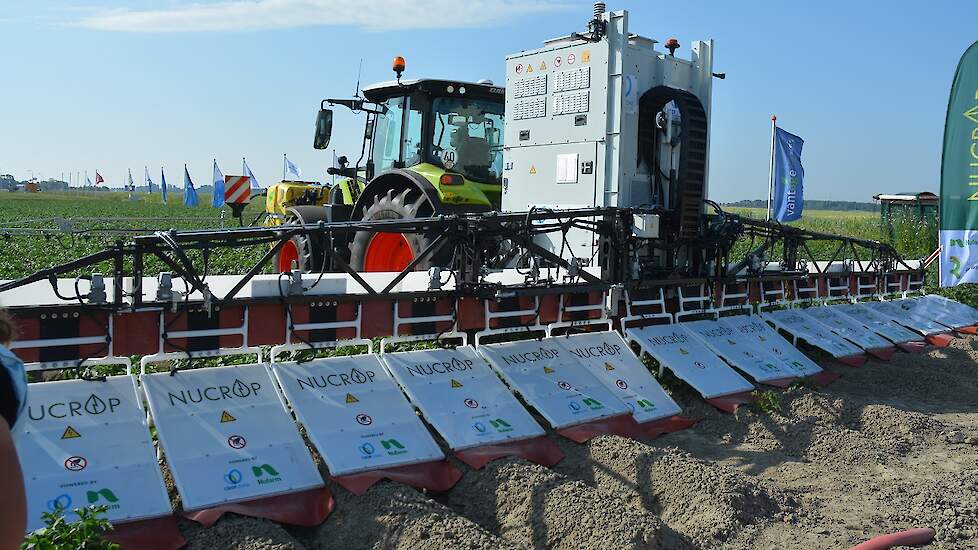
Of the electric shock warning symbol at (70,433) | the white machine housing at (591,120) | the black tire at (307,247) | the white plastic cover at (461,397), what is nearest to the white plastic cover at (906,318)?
the white machine housing at (591,120)

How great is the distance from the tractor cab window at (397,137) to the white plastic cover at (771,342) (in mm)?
3816

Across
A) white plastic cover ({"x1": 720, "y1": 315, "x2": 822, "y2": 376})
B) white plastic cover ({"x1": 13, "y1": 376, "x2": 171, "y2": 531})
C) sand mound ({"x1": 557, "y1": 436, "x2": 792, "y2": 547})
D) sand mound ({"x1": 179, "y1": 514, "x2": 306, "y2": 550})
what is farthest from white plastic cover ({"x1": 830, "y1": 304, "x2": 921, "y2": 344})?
white plastic cover ({"x1": 13, "y1": 376, "x2": 171, "y2": 531})

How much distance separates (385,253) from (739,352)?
11.8 ft

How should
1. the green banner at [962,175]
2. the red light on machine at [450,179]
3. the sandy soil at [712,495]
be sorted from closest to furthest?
the sandy soil at [712,495] → the red light on machine at [450,179] → the green banner at [962,175]

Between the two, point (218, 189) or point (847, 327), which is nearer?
point (847, 327)

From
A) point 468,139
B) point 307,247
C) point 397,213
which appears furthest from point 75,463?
point 307,247

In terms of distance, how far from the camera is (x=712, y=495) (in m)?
4.77

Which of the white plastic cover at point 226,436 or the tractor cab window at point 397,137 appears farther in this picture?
the tractor cab window at point 397,137

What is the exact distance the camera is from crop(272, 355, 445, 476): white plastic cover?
16.5ft

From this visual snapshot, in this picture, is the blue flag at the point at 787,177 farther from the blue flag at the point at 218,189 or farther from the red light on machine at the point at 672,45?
the blue flag at the point at 218,189

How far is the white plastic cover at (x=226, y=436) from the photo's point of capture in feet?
14.9

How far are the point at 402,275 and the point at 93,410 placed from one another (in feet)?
7.30

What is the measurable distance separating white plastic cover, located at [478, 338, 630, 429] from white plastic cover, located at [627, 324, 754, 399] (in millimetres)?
953

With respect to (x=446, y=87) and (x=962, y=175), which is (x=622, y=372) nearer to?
(x=446, y=87)
